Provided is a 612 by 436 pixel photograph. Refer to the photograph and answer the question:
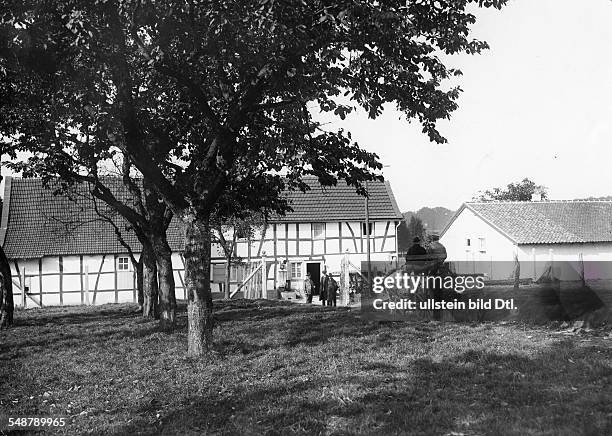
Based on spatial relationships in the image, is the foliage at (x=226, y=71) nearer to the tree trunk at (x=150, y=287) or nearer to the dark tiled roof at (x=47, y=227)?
the tree trunk at (x=150, y=287)

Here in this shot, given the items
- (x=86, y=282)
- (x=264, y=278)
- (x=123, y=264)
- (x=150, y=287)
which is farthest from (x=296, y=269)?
(x=150, y=287)

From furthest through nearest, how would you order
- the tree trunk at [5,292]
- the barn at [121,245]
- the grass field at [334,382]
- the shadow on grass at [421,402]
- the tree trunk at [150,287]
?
1. the barn at [121,245]
2. the tree trunk at [150,287]
3. the tree trunk at [5,292]
4. the grass field at [334,382]
5. the shadow on grass at [421,402]

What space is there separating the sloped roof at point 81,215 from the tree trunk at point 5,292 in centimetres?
1554

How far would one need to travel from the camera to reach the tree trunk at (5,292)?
15688mm

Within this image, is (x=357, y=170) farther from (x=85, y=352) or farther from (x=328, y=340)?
(x=85, y=352)

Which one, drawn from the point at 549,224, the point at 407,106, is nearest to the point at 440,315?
the point at 407,106

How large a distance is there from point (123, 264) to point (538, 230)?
27.2 meters

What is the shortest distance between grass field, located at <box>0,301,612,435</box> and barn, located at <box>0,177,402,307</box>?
2143 cm

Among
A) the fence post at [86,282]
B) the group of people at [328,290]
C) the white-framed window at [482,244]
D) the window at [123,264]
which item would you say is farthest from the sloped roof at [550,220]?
the fence post at [86,282]

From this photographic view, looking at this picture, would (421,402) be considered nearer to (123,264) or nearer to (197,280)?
(197,280)

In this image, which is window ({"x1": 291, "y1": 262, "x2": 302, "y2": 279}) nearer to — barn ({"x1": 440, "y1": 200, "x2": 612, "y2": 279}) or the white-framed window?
barn ({"x1": 440, "y1": 200, "x2": 612, "y2": 279})

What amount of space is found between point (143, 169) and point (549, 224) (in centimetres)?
3837

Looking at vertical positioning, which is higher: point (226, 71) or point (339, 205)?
point (226, 71)

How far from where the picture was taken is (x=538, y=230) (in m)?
42.7
